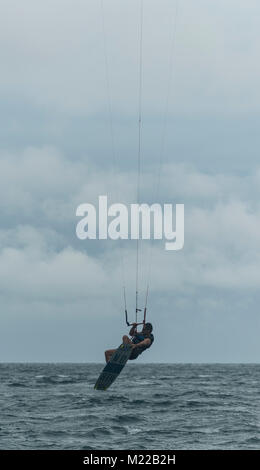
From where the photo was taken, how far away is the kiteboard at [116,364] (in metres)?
29.3

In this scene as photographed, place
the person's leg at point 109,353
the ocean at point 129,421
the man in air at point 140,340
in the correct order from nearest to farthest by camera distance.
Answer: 1. the ocean at point 129,421
2. the man in air at point 140,340
3. the person's leg at point 109,353

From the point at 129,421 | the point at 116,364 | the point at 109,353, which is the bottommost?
the point at 129,421

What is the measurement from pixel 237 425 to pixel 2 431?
9872 mm

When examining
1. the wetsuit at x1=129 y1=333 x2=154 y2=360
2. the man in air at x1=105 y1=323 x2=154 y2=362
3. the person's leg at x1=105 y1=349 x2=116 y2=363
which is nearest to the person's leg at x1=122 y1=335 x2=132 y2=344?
the man in air at x1=105 y1=323 x2=154 y2=362

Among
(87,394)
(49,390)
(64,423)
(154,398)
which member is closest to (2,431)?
(64,423)

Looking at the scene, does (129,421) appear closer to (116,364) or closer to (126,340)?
(116,364)

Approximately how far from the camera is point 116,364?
101 ft

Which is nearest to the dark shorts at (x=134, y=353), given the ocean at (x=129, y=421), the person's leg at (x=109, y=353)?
the person's leg at (x=109, y=353)

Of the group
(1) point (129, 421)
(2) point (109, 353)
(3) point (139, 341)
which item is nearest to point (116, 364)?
(2) point (109, 353)

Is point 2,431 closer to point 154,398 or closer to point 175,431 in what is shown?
point 175,431

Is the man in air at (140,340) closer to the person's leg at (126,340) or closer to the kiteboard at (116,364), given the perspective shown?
the person's leg at (126,340)

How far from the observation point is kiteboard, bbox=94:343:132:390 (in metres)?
29.3

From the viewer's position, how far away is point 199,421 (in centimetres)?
3366
